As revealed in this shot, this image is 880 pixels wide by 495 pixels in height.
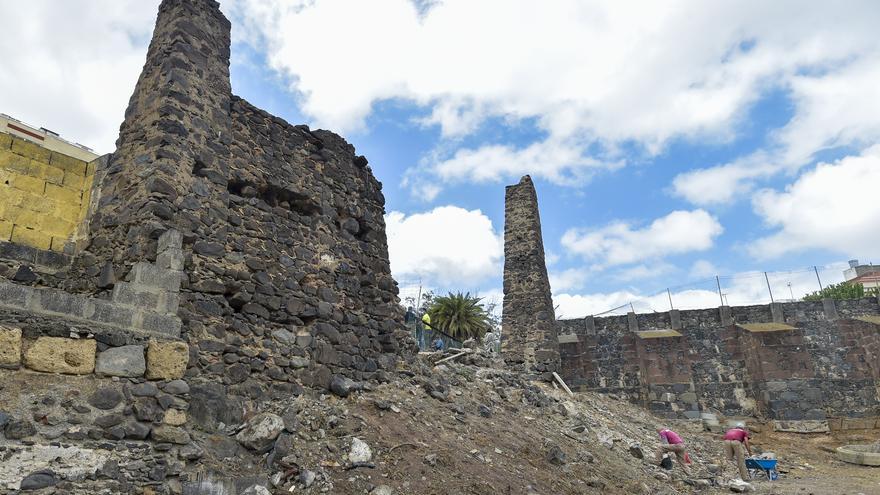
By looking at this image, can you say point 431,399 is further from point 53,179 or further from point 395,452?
point 53,179

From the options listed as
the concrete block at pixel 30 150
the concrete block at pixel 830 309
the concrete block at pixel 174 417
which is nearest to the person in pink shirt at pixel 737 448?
the concrete block at pixel 830 309

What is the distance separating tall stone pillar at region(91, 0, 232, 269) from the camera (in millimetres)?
5492

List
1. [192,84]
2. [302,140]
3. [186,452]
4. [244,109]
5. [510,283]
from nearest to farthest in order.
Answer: [186,452], [192,84], [244,109], [302,140], [510,283]

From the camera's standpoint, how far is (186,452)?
463 centimetres

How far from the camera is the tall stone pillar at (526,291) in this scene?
1523cm

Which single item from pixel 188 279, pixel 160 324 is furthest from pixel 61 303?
pixel 188 279

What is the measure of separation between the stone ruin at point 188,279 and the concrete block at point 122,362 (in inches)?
0.4

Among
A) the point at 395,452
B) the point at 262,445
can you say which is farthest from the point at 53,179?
the point at 395,452

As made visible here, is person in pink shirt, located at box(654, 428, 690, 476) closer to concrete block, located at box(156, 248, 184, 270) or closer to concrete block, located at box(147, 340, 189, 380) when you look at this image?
concrete block, located at box(147, 340, 189, 380)

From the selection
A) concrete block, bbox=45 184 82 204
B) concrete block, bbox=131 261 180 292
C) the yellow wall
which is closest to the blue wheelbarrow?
concrete block, bbox=131 261 180 292

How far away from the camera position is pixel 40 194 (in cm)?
575

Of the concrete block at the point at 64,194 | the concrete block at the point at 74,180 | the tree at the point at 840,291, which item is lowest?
the concrete block at the point at 64,194

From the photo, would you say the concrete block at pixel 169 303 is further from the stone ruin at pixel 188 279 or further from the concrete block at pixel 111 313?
the concrete block at pixel 111 313

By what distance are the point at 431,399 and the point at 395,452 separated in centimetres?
215
